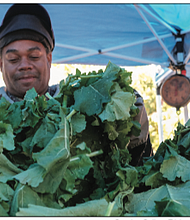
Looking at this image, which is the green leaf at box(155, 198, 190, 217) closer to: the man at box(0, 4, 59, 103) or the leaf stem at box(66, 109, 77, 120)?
the leaf stem at box(66, 109, 77, 120)

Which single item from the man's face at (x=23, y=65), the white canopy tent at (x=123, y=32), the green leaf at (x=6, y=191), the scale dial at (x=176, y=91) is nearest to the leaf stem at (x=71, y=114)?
the green leaf at (x=6, y=191)

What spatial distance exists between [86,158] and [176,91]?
3.12 m

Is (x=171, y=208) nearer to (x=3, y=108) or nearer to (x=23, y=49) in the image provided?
(x=3, y=108)

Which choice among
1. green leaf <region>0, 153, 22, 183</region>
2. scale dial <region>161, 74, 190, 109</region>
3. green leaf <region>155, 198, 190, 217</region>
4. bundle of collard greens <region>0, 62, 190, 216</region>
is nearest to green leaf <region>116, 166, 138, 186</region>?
bundle of collard greens <region>0, 62, 190, 216</region>

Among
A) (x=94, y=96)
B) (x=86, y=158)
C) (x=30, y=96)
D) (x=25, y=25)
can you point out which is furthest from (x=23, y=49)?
(x=86, y=158)

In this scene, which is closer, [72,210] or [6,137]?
[72,210]

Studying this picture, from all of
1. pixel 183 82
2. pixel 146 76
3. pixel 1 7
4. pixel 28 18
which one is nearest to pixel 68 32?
pixel 1 7

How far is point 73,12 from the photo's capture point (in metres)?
2.94

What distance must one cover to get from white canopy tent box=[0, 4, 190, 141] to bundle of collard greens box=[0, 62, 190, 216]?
89.3 inches

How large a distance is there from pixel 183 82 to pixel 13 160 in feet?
10.0

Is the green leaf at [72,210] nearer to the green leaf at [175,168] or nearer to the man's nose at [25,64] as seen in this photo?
the green leaf at [175,168]

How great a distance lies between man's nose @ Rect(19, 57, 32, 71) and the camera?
4.48 ft

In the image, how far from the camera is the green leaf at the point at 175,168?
71cm

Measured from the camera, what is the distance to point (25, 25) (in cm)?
138
